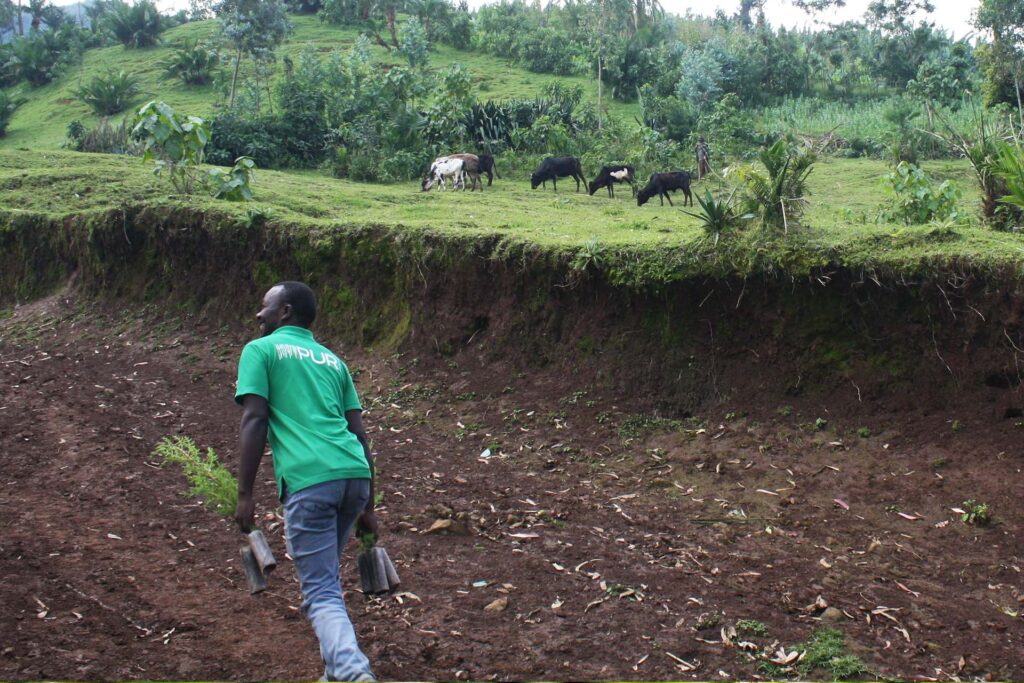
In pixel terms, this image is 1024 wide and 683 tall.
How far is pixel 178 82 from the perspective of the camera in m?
32.7

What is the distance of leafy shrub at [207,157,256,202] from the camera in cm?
1277

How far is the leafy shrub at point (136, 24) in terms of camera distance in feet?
128

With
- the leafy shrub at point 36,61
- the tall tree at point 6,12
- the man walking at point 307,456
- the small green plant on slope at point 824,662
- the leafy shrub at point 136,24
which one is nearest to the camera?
the man walking at point 307,456

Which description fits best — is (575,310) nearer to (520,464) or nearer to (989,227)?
(520,464)

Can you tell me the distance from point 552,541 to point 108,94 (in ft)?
92.5

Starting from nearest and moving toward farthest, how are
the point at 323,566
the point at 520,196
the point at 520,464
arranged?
1. the point at 323,566
2. the point at 520,464
3. the point at 520,196

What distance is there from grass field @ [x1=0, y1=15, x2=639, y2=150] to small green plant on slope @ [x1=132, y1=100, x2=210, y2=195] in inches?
513

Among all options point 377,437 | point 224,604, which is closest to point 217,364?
point 377,437

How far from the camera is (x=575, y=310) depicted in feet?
28.8

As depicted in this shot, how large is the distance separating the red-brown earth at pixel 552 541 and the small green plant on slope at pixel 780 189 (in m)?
1.51

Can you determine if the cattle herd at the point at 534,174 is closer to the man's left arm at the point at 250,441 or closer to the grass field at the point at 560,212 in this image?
the grass field at the point at 560,212

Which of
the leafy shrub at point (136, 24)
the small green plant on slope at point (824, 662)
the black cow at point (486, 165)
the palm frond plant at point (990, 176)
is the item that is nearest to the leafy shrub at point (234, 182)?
the black cow at point (486, 165)

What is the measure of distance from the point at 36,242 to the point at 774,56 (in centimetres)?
2279

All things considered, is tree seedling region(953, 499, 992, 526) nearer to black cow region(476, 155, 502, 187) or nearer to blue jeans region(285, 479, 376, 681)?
blue jeans region(285, 479, 376, 681)
